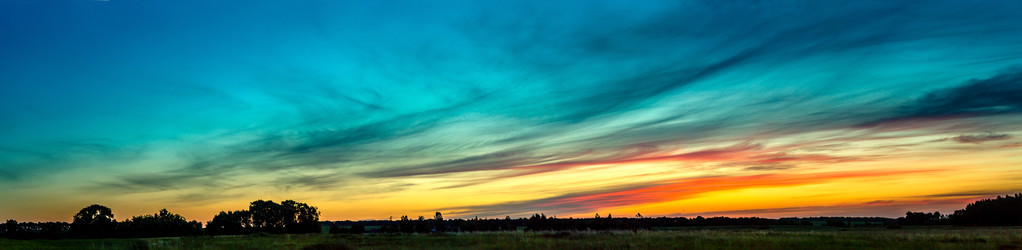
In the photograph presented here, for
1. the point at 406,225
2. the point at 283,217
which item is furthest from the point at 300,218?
the point at 406,225

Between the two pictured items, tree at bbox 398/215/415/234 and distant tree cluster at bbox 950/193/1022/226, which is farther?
tree at bbox 398/215/415/234

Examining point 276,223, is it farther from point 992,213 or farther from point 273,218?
point 992,213

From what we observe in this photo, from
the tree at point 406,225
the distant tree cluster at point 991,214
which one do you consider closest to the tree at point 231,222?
the tree at point 406,225

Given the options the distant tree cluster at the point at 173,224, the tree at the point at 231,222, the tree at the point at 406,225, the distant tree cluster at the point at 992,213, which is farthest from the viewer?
the tree at the point at 406,225

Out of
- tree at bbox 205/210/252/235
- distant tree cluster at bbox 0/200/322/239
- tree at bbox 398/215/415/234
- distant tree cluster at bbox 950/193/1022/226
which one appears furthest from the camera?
tree at bbox 398/215/415/234

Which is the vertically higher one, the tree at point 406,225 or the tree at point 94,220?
the tree at point 94,220

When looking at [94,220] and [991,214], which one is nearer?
[94,220]

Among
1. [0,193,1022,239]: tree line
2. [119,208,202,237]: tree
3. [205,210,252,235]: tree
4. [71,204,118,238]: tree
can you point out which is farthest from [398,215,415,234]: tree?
[71,204,118,238]: tree

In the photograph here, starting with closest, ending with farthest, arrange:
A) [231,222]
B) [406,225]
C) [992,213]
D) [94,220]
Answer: [94,220] → [992,213] → [231,222] → [406,225]

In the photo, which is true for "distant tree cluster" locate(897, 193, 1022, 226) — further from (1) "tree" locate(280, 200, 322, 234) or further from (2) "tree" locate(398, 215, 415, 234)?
(1) "tree" locate(280, 200, 322, 234)

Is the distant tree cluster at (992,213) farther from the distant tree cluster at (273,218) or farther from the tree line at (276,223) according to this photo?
the distant tree cluster at (273,218)

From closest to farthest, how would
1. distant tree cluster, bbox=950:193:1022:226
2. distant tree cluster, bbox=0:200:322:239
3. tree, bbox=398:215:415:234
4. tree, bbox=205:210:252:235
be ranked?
distant tree cluster, bbox=0:200:322:239, distant tree cluster, bbox=950:193:1022:226, tree, bbox=205:210:252:235, tree, bbox=398:215:415:234

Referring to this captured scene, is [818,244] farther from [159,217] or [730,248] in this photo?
[159,217]

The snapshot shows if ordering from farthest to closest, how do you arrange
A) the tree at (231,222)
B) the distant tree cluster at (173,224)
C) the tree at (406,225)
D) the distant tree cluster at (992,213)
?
the tree at (406,225) → the tree at (231,222) → the distant tree cluster at (992,213) → the distant tree cluster at (173,224)
